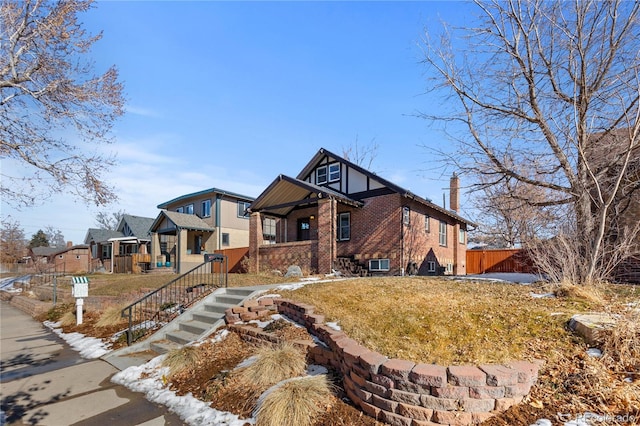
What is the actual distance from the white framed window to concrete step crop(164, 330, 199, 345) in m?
9.59

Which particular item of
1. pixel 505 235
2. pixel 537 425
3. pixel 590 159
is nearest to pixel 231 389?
pixel 537 425

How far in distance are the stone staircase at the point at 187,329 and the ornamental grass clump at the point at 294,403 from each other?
3.30 metres

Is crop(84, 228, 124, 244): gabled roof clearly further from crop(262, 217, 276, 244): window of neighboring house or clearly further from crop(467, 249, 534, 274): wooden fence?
crop(467, 249, 534, 274): wooden fence

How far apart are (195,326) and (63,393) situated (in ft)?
7.77

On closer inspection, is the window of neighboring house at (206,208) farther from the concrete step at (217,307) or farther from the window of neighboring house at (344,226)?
the concrete step at (217,307)

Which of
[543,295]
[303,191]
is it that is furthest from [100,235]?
[543,295]

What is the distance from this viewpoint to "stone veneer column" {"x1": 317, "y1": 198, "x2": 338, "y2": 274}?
14812 mm

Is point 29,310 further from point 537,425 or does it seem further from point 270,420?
point 537,425

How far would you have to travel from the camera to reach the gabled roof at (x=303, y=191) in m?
15.3

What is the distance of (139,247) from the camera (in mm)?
30969

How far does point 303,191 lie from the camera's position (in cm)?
1711

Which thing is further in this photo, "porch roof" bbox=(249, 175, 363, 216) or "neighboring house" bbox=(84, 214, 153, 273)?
"neighboring house" bbox=(84, 214, 153, 273)

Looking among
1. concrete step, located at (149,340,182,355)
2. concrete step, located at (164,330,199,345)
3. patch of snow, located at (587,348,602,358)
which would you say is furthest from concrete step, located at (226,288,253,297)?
patch of snow, located at (587,348,602,358)

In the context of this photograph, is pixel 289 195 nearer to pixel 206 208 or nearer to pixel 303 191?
pixel 303 191
